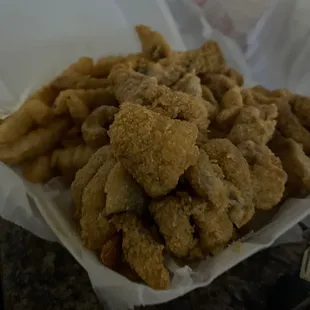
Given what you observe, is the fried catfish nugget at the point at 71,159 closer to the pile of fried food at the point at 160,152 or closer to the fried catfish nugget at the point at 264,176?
the pile of fried food at the point at 160,152

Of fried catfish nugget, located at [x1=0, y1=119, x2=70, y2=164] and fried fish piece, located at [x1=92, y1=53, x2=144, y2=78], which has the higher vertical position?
fried catfish nugget, located at [x1=0, y1=119, x2=70, y2=164]

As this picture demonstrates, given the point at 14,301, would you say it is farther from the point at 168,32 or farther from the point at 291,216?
the point at 168,32

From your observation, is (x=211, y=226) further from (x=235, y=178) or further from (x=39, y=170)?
(x=39, y=170)

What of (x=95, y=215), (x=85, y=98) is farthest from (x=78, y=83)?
(x=95, y=215)

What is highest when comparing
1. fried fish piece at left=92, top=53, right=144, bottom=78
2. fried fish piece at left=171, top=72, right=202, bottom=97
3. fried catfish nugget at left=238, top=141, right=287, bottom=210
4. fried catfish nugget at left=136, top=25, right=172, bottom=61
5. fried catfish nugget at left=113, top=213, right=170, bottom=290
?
fried fish piece at left=92, top=53, right=144, bottom=78

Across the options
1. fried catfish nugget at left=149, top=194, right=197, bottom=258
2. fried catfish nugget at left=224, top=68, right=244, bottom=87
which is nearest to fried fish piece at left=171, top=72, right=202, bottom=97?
fried catfish nugget at left=224, top=68, right=244, bottom=87

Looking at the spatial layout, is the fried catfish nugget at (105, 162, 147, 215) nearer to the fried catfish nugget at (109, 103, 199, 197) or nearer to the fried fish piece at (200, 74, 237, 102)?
the fried catfish nugget at (109, 103, 199, 197)
